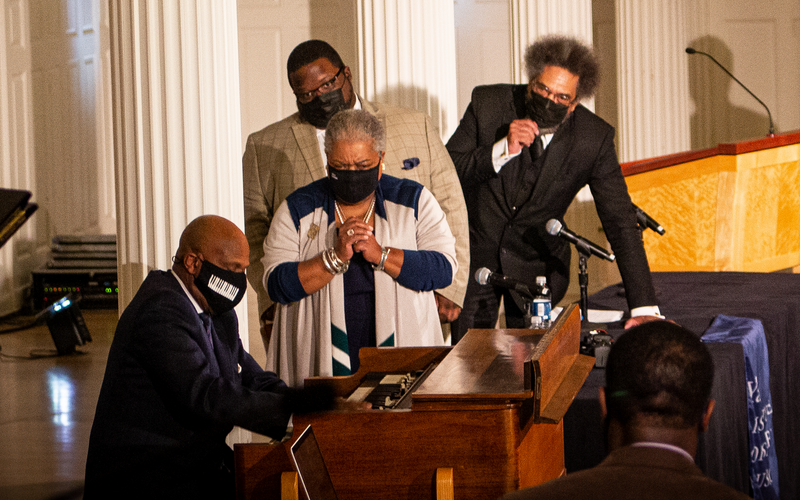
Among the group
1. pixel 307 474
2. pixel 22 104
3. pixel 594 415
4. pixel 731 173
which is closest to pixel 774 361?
pixel 594 415

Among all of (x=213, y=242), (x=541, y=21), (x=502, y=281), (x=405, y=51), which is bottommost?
(x=502, y=281)

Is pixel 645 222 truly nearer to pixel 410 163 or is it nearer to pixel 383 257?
pixel 410 163

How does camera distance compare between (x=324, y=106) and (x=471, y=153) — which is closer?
(x=324, y=106)

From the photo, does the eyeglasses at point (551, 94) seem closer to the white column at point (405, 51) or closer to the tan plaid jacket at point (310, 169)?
the tan plaid jacket at point (310, 169)

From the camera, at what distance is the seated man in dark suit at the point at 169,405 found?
221 cm

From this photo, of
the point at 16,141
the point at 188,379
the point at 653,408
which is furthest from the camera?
the point at 16,141

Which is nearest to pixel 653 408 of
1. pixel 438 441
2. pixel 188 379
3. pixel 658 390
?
pixel 658 390

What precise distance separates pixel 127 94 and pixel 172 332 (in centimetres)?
128

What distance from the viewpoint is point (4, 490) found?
13.9ft

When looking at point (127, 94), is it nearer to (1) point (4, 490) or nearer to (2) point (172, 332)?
(2) point (172, 332)

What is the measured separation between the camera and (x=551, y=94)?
368 cm

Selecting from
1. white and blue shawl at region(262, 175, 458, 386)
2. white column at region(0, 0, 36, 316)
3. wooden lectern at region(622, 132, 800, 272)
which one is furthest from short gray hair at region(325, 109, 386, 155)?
white column at region(0, 0, 36, 316)

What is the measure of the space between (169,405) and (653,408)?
120 centimetres

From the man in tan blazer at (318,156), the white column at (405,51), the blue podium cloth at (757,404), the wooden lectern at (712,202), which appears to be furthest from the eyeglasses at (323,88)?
the wooden lectern at (712,202)
